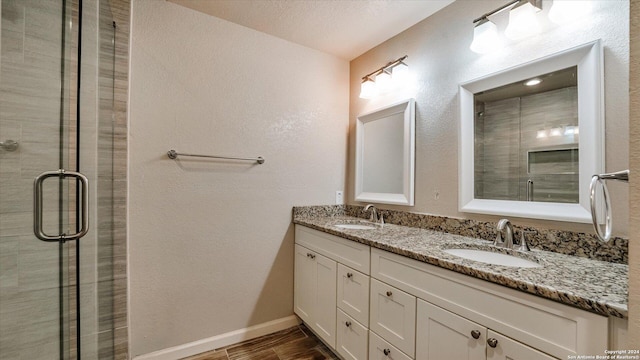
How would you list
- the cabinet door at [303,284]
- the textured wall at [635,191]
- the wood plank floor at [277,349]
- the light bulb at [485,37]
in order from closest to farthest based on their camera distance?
the textured wall at [635,191], the light bulb at [485,37], the wood plank floor at [277,349], the cabinet door at [303,284]

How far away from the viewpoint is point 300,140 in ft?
6.93

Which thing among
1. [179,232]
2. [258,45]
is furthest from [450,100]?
[179,232]

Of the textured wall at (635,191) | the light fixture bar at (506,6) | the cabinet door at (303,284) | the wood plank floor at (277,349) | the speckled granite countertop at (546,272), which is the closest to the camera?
the textured wall at (635,191)

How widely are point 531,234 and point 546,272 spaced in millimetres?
416

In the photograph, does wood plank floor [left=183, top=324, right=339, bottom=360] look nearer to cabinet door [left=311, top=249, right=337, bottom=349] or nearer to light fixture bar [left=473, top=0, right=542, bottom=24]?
cabinet door [left=311, top=249, right=337, bottom=349]

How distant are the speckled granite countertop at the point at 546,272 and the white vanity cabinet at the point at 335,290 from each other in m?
0.19

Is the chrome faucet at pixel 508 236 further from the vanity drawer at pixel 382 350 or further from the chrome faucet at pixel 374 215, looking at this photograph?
the chrome faucet at pixel 374 215

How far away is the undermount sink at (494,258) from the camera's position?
111 centimetres

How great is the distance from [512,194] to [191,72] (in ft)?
6.66

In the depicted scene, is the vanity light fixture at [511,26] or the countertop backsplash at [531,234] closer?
the countertop backsplash at [531,234]

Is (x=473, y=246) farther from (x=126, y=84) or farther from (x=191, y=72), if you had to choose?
(x=126, y=84)

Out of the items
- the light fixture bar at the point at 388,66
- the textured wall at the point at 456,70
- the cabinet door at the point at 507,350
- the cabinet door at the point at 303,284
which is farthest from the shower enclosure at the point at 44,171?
the textured wall at the point at 456,70

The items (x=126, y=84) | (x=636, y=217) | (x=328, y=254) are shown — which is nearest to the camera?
(x=636, y=217)

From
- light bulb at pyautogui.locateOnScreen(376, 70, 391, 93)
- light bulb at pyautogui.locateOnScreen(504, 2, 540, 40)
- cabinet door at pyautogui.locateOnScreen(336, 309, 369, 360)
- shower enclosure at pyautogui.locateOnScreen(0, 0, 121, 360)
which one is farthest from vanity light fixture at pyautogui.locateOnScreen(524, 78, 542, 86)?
shower enclosure at pyautogui.locateOnScreen(0, 0, 121, 360)
